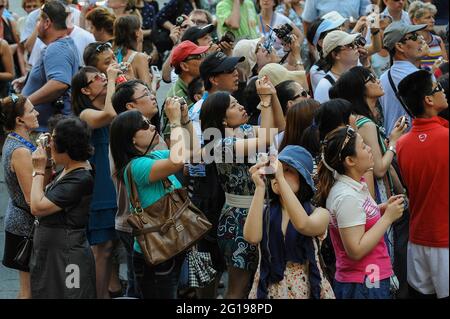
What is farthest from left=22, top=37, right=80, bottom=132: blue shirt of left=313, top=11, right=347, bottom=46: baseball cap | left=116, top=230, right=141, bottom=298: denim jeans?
left=313, top=11, right=347, bottom=46: baseball cap

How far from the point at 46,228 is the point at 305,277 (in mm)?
1706

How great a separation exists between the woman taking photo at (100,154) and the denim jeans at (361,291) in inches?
74.9

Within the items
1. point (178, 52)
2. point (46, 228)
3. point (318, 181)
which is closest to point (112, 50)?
point (178, 52)

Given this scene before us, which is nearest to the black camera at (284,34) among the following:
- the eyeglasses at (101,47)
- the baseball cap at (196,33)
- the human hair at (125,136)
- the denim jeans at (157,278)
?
the baseball cap at (196,33)

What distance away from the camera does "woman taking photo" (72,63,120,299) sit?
20.7 feet

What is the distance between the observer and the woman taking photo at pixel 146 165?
17.5ft

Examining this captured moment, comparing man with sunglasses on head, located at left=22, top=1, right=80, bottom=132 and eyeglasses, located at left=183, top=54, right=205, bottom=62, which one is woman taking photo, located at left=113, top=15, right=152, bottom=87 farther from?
eyeglasses, located at left=183, top=54, right=205, bottom=62

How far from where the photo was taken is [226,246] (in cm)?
577

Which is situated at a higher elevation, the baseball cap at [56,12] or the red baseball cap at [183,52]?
the baseball cap at [56,12]

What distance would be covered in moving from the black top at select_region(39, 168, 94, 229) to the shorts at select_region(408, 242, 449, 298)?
2.05 m

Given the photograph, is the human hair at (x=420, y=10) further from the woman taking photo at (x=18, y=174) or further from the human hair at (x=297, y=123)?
the woman taking photo at (x=18, y=174)

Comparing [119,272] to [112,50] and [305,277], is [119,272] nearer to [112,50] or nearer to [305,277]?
[112,50]

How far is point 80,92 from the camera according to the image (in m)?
6.54

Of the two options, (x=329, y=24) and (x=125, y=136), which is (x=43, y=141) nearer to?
(x=125, y=136)
